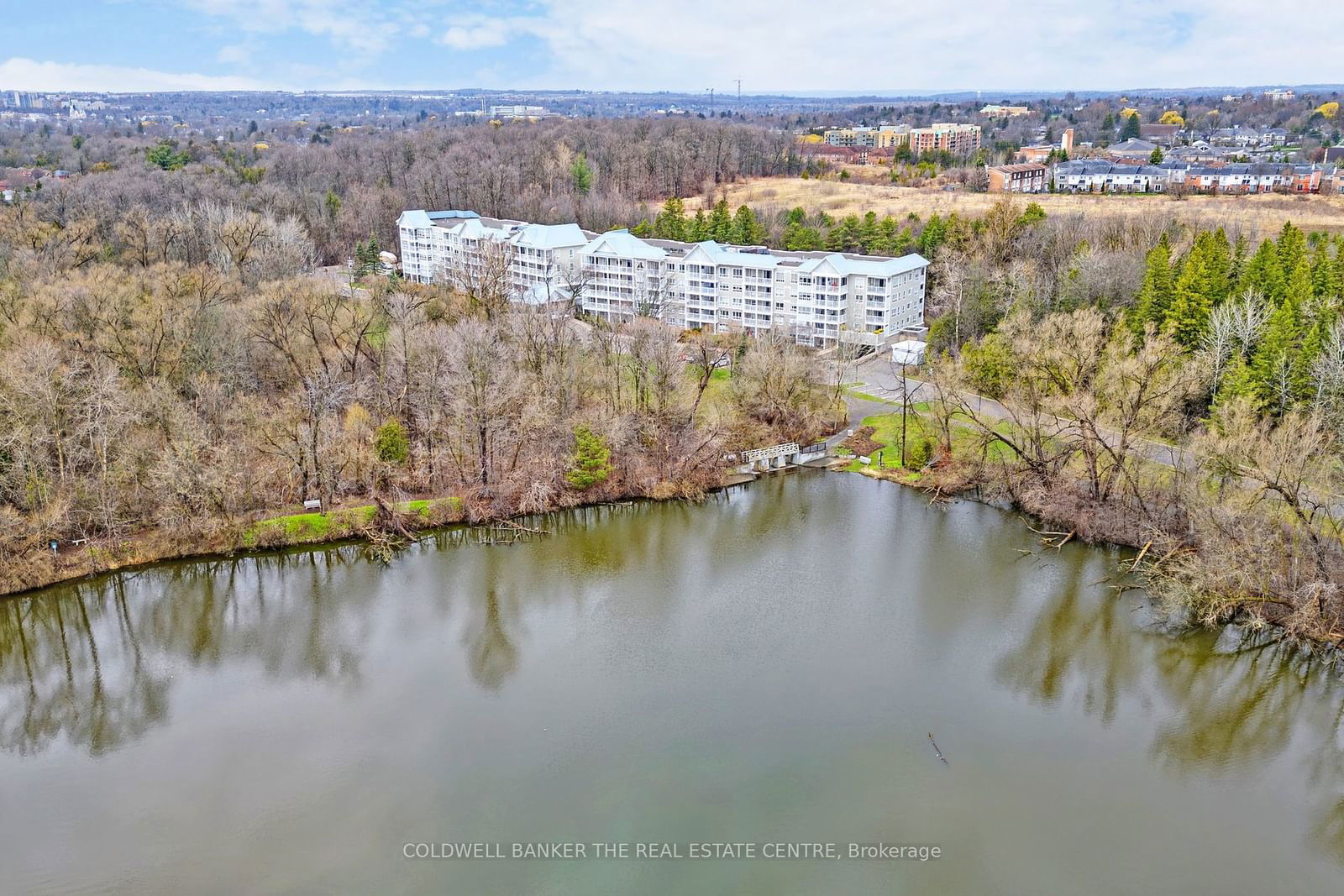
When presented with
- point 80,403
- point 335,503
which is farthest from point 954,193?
point 80,403

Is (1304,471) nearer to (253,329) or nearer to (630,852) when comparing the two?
(630,852)

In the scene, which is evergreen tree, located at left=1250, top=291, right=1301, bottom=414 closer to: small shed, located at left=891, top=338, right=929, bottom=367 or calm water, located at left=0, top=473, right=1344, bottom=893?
calm water, located at left=0, top=473, right=1344, bottom=893

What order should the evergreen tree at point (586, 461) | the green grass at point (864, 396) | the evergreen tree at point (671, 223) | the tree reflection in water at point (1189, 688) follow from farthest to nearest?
1. the evergreen tree at point (671, 223)
2. the green grass at point (864, 396)
3. the evergreen tree at point (586, 461)
4. the tree reflection in water at point (1189, 688)

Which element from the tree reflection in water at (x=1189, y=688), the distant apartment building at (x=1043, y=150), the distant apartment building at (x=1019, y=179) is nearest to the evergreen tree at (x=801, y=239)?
the distant apartment building at (x=1019, y=179)

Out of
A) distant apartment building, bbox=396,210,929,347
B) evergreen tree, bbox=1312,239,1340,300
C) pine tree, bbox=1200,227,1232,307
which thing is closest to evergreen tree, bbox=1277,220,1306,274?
evergreen tree, bbox=1312,239,1340,300

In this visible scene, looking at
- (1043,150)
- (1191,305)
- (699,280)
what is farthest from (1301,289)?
(1043,150)

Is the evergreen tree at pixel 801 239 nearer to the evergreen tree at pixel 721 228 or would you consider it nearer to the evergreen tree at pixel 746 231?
the evergreen tree at pixel 746 231
